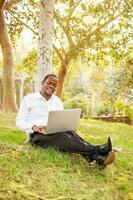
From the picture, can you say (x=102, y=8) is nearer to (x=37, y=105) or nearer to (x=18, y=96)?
(x=37, y=105)

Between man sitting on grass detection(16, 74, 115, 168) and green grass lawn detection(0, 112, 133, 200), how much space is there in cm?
17

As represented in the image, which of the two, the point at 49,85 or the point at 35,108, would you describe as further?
the point at 35,108

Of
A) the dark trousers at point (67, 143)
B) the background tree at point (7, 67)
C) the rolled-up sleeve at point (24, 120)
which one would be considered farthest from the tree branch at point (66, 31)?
the dark trousers at point (67, 143)

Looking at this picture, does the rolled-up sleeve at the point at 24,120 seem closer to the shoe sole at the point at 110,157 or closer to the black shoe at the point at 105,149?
the black shoe at the point at 105,149

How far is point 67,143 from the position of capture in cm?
569

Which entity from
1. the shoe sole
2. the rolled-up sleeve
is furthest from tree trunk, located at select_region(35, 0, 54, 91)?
the shoe sole

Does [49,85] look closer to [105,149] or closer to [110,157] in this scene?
[105,149]

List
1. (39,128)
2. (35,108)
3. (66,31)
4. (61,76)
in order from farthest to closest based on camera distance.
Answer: (61,76) < (66,31) < (35,108) < (39,128)

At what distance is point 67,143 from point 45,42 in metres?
4.00

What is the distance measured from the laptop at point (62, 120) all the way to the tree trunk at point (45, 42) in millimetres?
3173

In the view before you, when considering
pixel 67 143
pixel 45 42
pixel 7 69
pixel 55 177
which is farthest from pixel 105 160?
pixel 7 69

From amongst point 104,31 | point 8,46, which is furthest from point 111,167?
point 104,31

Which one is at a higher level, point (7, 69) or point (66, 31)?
point (66, 31)

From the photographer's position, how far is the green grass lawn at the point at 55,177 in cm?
452
